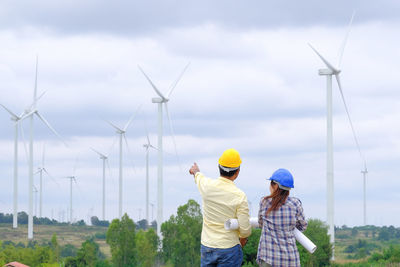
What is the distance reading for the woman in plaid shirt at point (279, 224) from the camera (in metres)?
10.0

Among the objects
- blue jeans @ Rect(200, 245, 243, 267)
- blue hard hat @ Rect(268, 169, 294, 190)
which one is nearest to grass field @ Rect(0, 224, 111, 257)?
blue jeans @ Rect(200, 245, 243, 267)

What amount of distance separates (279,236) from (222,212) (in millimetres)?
844

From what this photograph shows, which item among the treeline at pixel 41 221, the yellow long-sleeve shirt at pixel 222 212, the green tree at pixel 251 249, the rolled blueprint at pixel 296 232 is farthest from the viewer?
the treeline at pixel 41 221

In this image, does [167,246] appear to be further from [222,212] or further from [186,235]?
[222,212]

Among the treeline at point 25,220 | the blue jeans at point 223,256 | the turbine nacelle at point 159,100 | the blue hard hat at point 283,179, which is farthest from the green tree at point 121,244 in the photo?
the treeline at point 25,220

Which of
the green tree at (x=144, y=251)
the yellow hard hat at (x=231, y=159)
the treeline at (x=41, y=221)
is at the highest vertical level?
the yellow hard hat at (x=231, y=159)

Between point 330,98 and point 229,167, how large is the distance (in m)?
53.9

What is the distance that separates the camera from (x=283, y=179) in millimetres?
9969

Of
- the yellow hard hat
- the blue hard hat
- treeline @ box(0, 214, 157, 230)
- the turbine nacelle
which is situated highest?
the turbine nacelle

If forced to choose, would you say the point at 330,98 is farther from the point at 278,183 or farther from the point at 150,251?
the point at 278,183

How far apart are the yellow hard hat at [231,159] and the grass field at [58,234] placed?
95.9 metres

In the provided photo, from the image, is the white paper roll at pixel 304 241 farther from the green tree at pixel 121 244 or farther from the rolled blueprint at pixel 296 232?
the green tree at pixel 121 244

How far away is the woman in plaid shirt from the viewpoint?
10008 mm

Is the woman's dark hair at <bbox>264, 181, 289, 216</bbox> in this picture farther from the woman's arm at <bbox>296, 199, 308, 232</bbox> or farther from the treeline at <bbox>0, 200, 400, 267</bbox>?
the treeline at <bbox>0, 200, 400, 267</bbox>
